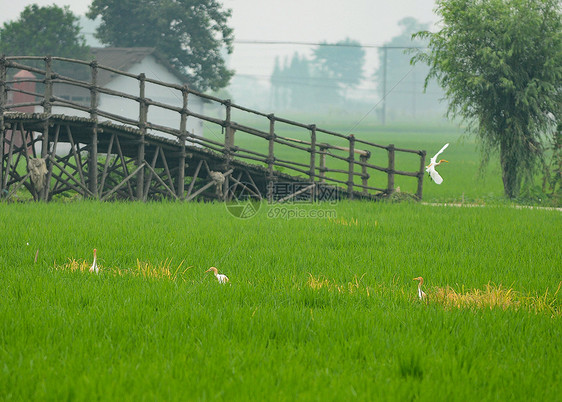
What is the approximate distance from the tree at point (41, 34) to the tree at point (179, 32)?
8.89ft

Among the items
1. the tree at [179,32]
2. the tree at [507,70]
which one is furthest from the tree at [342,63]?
the tree at [507,70]

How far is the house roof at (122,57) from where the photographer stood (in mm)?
32312

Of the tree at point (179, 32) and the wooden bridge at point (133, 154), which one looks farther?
the tree at point (179, 32)

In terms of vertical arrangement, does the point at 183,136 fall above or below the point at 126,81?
below

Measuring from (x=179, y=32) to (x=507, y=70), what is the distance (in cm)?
2302

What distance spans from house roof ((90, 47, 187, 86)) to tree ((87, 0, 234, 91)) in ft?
4.91

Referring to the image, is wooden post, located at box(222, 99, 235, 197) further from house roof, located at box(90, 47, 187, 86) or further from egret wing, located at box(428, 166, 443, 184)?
house roof, located at box(90, 47, 187, 86)

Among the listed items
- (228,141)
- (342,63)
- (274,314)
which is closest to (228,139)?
(228,141)

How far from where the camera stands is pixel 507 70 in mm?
18078

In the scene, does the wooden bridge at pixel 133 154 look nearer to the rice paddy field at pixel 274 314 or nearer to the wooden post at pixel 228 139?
the wooden post at pixel 228 139

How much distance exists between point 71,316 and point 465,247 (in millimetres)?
5412

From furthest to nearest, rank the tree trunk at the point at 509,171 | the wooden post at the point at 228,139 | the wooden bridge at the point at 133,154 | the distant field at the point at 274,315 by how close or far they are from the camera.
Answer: the tree trunk at the point at 509,171 → the wooden post at the point at 228,139 → the wooden bridge at the point at 133,154 → the distant field at the point at 274,315

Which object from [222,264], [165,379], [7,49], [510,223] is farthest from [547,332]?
[7,49]

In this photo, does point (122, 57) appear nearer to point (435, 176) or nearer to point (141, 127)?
point (141, 127)
